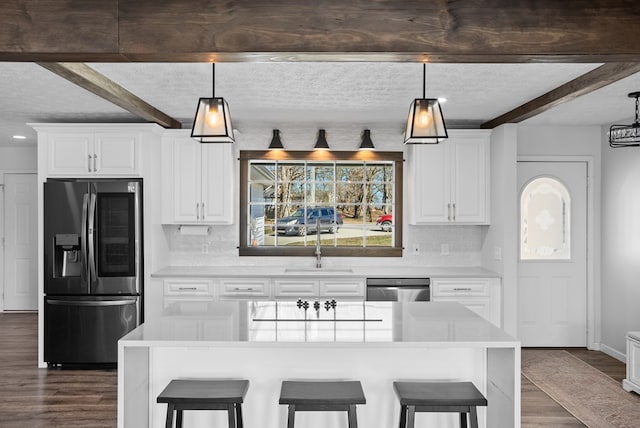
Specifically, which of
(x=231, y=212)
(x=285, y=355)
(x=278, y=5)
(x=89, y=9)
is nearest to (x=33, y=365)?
(x=231, y=212)

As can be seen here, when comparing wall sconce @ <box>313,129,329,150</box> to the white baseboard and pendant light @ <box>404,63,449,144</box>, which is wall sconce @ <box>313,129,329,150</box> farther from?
the white baseboard

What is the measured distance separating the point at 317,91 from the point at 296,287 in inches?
74.5

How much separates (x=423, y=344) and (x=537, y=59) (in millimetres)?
1386

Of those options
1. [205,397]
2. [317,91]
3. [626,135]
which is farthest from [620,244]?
[205,397]

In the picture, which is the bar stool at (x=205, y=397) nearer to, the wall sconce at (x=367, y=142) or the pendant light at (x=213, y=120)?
the pendant light at (x=213, y=120)

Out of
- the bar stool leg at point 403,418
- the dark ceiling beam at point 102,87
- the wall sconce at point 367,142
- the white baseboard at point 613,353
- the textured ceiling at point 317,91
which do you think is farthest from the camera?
the wall sconce at point 367,142

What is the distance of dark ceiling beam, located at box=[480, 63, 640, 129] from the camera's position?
10.6 ft

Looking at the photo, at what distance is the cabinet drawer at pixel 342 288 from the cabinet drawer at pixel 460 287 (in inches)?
26.8

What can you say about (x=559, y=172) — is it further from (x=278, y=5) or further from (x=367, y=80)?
(x=278, y=5)

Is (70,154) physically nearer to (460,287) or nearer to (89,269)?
(89,269)

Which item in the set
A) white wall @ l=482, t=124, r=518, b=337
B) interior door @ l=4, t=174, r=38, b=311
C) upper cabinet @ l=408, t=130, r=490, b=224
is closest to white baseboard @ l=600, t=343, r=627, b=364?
white wall @ l=482, t=124, r=518, b=337

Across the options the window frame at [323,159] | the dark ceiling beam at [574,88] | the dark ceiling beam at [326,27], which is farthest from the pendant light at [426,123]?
the window frame at [323,159]

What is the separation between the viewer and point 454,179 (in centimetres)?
534

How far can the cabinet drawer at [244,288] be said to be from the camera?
5.11 m
